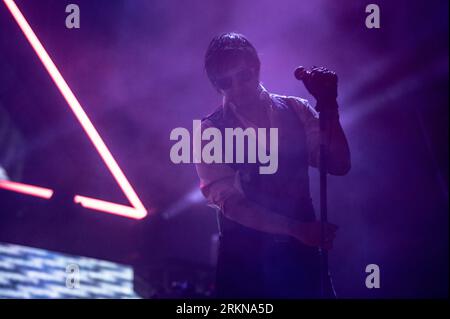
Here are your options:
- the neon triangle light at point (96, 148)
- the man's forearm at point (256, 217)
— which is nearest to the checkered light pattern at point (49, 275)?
the neon triangle light at point (96, 148)

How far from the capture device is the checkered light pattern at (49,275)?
257 cm

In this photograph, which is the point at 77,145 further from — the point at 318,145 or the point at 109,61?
the point at 318,145

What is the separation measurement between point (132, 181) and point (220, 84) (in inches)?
50.6

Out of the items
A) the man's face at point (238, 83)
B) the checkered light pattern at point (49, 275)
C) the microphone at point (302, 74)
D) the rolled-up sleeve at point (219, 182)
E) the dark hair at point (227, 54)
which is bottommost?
the checkered light pattern at point (49, 275)

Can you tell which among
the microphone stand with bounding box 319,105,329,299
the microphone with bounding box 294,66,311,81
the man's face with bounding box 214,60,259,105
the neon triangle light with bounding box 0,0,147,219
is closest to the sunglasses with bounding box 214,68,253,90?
the man's face with bounding box 214,60,259,105

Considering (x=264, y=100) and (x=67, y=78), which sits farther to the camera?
(x=67, y=78)

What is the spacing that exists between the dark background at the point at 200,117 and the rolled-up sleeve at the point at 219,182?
1012mm

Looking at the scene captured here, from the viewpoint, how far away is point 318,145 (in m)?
1.64

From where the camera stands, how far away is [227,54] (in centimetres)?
165

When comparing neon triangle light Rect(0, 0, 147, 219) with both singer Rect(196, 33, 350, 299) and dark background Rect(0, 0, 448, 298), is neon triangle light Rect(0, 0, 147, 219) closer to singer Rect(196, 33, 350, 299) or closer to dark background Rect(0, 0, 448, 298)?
dark background Rect(0, 0, 448, 298)

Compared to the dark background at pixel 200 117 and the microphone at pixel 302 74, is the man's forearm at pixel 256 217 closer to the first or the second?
the microphone at pixel 302 74

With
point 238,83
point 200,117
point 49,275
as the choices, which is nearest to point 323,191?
point 238,83

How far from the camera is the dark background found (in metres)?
2.64
